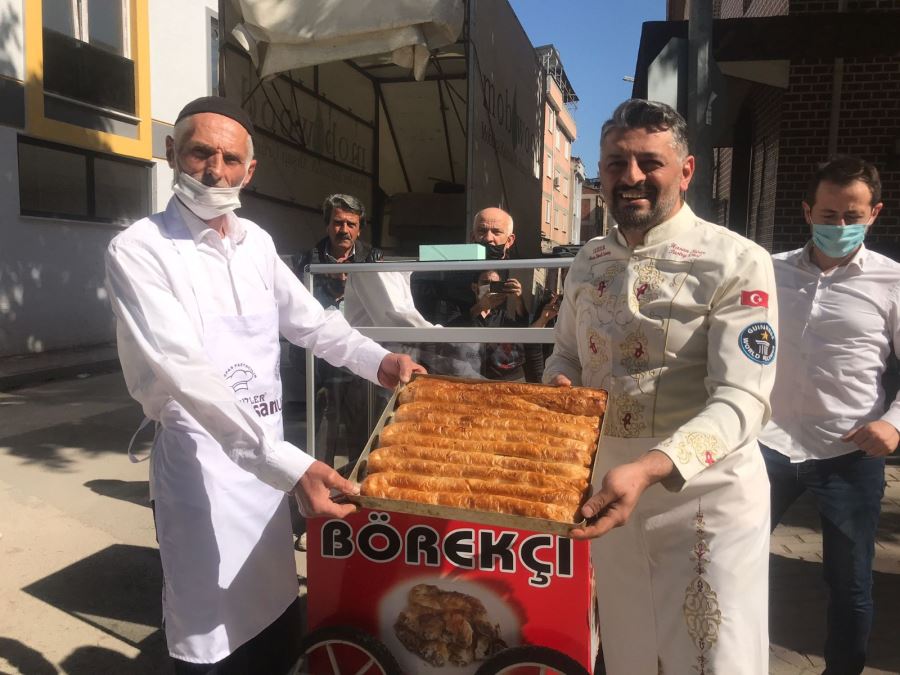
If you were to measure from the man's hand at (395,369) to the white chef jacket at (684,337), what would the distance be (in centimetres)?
66

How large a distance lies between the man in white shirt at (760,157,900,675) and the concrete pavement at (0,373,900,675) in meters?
0.66

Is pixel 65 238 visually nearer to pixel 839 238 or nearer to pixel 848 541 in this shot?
pixel 839 238

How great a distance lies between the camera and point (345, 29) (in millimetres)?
5547

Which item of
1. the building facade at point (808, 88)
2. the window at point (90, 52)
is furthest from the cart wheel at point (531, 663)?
the window at point (90, 52)

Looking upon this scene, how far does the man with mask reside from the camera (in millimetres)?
1975

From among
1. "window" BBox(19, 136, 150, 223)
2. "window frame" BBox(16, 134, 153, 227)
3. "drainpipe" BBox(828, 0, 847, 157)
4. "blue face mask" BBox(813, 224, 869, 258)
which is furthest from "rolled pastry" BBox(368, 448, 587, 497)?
"window" BBox(19, 136, 150, 223)

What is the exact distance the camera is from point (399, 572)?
2479mm

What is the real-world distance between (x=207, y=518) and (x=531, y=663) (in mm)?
1110

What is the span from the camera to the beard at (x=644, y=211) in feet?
6.71

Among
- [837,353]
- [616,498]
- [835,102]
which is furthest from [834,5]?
[616,498]

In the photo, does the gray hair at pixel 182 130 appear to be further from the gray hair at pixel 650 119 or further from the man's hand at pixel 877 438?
the man's hand at pixel 877 438

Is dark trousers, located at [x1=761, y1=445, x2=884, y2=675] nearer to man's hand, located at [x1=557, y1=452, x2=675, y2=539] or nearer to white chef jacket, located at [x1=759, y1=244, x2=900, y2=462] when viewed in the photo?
white chef jacket, located at [x1=759, y1=244, x2=900, y2=462]

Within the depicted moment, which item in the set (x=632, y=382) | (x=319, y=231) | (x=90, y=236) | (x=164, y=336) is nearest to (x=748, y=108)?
(x=319, y=231)

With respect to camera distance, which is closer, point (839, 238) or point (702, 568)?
point (702, 568)
